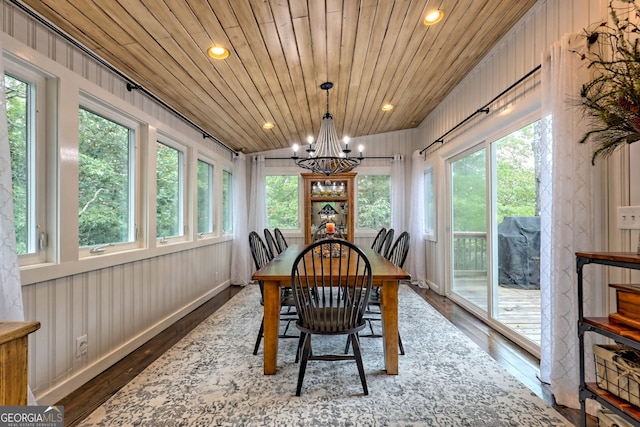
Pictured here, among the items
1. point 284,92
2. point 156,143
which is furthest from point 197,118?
point 284,92

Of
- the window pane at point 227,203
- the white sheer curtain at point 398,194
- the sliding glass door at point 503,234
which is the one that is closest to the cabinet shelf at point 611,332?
the sliding glass door at point 503,234

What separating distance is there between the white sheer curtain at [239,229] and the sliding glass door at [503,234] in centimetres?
343

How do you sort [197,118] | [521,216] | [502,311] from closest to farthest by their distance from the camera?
1. [521,216]
2. [502,311]
3. [197,118]

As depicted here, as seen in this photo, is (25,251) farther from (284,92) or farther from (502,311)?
(502,311)

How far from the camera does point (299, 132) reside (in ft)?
16.2

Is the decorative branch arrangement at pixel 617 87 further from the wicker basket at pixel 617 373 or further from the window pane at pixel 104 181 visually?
the window pane at pixel 104 181

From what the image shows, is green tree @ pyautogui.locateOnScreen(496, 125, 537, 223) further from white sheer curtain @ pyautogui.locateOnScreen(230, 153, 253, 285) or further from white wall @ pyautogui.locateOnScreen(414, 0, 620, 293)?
white sheer curtain @ pyautogui.locateOnScreen(230, 153, 253, 285)

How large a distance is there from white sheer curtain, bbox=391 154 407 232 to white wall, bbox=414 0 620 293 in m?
0.95

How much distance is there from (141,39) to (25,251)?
1.55 m

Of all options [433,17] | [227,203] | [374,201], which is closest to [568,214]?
[433,17]

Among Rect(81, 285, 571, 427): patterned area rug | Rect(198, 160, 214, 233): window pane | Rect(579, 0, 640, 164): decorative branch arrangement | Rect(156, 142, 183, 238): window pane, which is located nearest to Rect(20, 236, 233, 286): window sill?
Rect(156, 142, 183, 238): window pane

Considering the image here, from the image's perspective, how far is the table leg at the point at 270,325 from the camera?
2220mm

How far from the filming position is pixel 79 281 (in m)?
2.15

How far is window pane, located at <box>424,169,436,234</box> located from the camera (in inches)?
200
